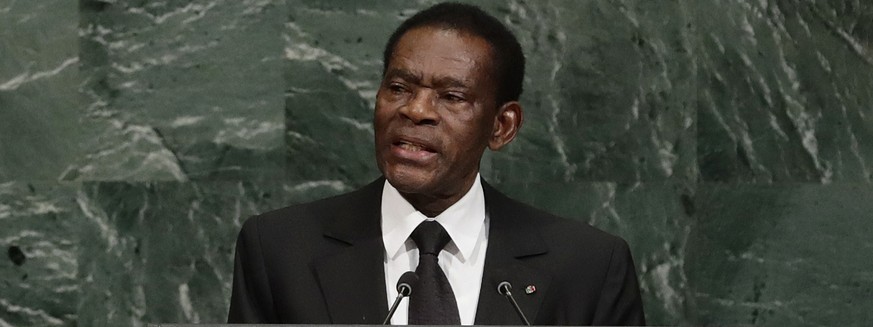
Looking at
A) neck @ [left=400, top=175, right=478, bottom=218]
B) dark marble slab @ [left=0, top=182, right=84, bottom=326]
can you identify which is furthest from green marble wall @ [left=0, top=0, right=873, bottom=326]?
neck @ [left=400, top=175, right=478, bottom=218]

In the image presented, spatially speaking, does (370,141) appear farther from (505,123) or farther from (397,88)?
(397,88)

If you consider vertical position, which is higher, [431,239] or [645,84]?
[431,239]

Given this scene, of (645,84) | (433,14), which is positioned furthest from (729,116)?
(433,14)

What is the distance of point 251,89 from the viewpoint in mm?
3711

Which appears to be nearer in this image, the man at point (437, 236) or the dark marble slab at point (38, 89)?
the man at point (437, 236)

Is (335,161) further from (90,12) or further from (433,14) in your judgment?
(433,14)

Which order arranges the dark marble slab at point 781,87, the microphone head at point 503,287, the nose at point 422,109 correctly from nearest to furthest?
the microphone head at point 503,287, the nose at point 422,109, the dark marble slab at point 781,87

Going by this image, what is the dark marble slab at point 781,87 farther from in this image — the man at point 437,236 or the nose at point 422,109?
the nose at point 422,109

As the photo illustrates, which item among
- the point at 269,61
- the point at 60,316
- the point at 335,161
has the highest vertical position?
the point at 269,61

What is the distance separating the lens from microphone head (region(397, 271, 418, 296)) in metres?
2.25

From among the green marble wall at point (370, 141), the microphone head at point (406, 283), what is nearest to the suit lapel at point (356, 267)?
the microphone head at point (406, 283)

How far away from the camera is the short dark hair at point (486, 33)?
8.88 feet

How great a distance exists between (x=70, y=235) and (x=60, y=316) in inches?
8.8

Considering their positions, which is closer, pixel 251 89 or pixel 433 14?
pixel 433 14
